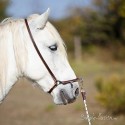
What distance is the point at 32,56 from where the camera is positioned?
377 centimetres

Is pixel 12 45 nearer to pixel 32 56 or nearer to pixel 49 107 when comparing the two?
pixel 32 56

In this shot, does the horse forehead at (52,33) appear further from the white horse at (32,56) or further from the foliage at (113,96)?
the foliage at (113,96)

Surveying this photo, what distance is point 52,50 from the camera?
379 cm

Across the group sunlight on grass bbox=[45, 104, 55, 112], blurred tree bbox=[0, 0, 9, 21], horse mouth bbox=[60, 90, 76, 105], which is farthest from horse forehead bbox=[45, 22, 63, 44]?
blurred tree bbox=[0, 0, 9, 21]

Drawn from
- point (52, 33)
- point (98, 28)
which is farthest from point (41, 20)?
point (98, 28)

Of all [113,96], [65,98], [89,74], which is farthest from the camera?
[89,74]

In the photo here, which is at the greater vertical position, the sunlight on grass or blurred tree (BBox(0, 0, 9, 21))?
blurred tree (BBox(0, 0, 9, 21))

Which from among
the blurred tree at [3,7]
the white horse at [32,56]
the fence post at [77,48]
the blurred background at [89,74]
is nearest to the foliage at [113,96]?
the blurred background at [89,74]

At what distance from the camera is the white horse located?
3766 mm

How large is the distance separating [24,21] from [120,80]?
766 centimetres

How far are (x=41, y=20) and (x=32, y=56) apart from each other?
0.99ft

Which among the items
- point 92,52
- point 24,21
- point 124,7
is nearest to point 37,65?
point 24,21

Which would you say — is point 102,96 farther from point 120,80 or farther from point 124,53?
point 124,53

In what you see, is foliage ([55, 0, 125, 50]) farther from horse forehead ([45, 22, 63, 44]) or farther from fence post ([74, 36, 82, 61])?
horse forehead ([45, 22, 63, 44])
